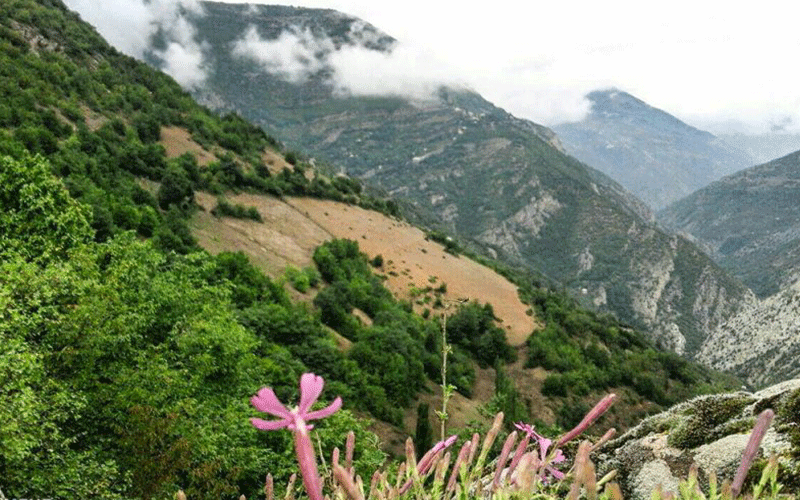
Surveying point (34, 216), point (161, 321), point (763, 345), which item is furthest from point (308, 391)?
point (763, 345)

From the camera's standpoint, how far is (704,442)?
12.4 feet

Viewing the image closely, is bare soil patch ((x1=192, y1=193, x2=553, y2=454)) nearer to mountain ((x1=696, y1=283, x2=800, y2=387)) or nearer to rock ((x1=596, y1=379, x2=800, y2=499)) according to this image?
rock ((x1=596, y1=379, x2=800, y2=499))

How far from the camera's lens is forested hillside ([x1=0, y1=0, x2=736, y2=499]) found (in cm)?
1152

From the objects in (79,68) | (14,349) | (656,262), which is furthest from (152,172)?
(656,262)

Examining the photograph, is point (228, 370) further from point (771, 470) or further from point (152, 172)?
point (152, 172)

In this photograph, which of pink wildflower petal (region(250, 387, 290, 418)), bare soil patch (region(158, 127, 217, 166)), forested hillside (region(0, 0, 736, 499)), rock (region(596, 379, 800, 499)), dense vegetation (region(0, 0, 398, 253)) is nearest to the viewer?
pink wildflower petal (region(250, 387, 290, 418))

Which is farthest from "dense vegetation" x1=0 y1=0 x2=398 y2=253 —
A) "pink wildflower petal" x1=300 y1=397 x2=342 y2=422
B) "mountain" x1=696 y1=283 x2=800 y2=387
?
"mountain" x1=696 y1=283 x2=800 y2=387

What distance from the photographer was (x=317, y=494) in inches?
53.7

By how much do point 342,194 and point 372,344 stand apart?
151ft

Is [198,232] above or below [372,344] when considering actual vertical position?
above

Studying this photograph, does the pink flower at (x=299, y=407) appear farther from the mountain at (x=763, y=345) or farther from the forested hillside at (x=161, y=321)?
the mountain at (x=763, y=345)

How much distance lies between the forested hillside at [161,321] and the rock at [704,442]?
1948mm

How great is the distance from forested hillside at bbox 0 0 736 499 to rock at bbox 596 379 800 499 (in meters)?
1.95

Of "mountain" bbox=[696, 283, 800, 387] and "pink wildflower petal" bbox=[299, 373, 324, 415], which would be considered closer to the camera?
"pink wildflower petal" bbox=[299, 373, 324, 415]
